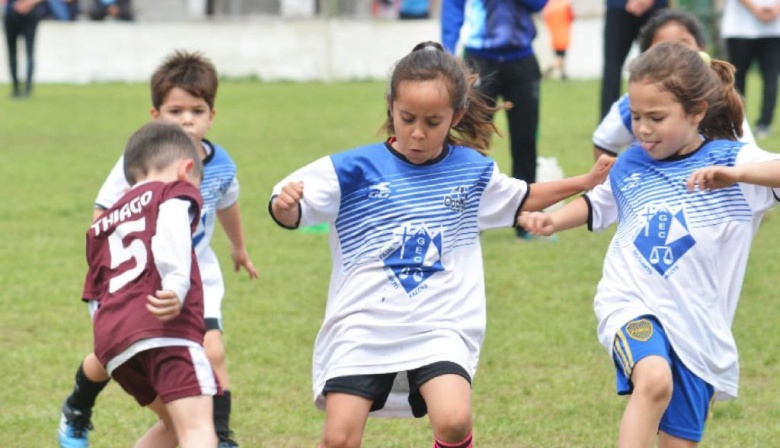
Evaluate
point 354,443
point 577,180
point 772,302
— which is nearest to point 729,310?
point 577,180

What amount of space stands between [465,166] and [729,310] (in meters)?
0.92

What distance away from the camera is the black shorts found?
13.7ft

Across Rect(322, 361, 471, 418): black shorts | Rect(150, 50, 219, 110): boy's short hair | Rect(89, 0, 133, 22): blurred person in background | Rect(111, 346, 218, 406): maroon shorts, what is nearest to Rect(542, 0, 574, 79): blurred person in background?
Rect(89, 0, 133, 22): blurred person in background

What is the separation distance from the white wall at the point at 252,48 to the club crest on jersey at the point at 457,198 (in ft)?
62.1

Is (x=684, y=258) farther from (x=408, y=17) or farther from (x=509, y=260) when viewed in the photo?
(x=408, y=17)

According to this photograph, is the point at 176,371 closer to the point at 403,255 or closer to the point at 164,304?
the point at 164,304

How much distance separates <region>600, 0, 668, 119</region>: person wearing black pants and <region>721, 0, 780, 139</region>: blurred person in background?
2545mm

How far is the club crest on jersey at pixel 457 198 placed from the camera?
4.33m

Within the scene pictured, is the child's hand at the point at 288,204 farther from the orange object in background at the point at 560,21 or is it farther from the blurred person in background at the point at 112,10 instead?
the blurred person in background at the point at 112,10

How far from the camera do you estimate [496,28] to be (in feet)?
28.4

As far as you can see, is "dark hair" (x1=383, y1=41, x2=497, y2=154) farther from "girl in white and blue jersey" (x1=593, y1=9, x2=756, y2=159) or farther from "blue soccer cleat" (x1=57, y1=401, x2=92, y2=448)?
"girl in white and blue jersey" (x1=593, y1=9, x2=756, y2=159)

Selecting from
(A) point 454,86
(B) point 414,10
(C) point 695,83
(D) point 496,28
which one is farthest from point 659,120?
(B) point 414,10

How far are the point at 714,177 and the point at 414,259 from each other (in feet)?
2.98

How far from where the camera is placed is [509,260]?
834 cm
